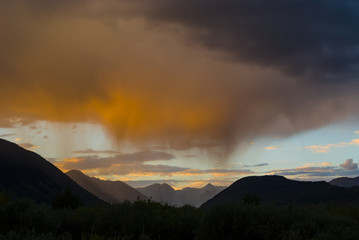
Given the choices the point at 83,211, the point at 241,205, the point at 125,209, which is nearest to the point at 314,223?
the point at 241,205

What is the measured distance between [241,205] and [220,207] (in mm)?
1667

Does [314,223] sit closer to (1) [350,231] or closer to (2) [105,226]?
(1) [350,231]

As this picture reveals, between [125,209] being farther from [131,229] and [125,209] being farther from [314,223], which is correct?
[314,223]

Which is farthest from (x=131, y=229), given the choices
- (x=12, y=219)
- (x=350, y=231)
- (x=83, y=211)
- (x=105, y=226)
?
(x=350, y=231)

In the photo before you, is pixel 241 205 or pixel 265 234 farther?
pixel 241 205

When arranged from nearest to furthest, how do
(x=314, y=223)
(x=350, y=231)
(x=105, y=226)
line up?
(x=350, y=231) → (x=314, y=223) → (x=105, y=226)

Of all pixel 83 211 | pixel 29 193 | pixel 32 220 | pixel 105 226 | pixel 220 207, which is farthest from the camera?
pixel 29 193

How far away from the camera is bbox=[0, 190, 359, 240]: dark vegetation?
22031mm

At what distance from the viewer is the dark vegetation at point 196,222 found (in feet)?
72.3

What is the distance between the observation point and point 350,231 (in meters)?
19.8

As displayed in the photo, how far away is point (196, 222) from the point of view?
29297 millimetres

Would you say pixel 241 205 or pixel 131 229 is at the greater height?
pixel 241 205

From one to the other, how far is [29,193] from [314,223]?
18700cm

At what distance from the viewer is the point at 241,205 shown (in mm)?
25109
